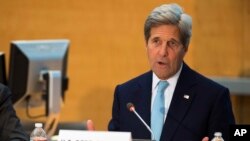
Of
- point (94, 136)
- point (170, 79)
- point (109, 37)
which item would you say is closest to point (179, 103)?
point (170, 79)

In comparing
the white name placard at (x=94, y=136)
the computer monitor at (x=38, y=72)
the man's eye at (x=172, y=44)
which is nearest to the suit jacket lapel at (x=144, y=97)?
the man's eye at (x=172, y=44)

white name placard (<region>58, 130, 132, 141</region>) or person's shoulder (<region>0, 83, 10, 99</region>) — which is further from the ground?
person's shoulder (<region>0, 83, 10, 99</region>)

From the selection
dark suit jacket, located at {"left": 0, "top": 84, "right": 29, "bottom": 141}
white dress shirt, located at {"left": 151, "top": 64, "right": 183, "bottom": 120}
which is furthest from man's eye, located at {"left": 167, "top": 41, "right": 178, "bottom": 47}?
dark suit jacket, located at {"left": 0, "top": 84, "right": 29, "bottom": 141}

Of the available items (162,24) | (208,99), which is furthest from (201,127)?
(162,24)

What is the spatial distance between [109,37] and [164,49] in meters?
3.13

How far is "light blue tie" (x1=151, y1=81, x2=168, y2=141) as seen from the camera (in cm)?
313

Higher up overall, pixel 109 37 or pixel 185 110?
pixel 109 37

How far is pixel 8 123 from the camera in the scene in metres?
3.22

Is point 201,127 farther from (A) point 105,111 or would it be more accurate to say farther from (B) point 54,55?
(A) point 105,111

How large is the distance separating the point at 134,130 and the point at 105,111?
3.17 m

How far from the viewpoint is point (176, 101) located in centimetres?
317

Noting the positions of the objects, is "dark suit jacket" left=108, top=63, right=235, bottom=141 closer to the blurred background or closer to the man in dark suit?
the man in dark suit

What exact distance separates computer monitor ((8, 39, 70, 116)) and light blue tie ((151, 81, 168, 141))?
5.81ft

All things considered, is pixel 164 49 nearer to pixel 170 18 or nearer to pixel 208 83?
pixel 170 18
